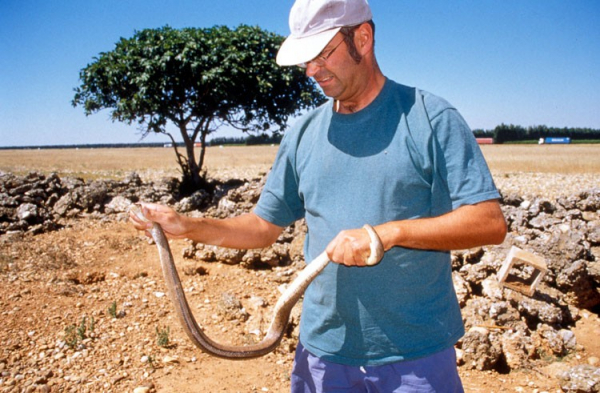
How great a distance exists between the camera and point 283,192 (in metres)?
1.96

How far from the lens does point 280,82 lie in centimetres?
1311

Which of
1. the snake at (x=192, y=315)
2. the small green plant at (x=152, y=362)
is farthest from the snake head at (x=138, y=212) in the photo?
the small green plant at (x=152, y=362)

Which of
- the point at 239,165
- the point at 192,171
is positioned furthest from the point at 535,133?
the point at 192,171

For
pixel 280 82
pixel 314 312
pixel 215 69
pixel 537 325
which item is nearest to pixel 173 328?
pixel 314 312

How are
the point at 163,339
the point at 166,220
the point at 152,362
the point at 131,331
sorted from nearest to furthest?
the point at 166,220 → the point at 152,362 → the point at 163,339 → the point at 131,331

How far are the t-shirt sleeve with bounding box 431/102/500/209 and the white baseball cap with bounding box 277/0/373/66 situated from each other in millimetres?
482

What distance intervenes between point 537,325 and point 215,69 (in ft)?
31.3

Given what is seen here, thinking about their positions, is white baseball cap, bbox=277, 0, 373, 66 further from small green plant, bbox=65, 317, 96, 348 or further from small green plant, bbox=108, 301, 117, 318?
small green plant, bbox=108, 301, 117, 318

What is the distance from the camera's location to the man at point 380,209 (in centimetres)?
144

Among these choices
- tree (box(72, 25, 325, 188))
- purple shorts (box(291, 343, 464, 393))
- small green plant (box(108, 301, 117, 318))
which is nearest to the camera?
purple shorts (box(291, 343, 464, 393))

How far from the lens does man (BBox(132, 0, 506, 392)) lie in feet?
4.71

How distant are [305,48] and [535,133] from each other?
87.3m

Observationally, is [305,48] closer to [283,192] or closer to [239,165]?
[283,192]

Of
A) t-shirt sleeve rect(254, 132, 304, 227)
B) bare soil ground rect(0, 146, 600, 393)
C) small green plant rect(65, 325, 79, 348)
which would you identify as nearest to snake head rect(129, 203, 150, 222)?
t-shirt sleeve rect(254, 132, 304, 227)
